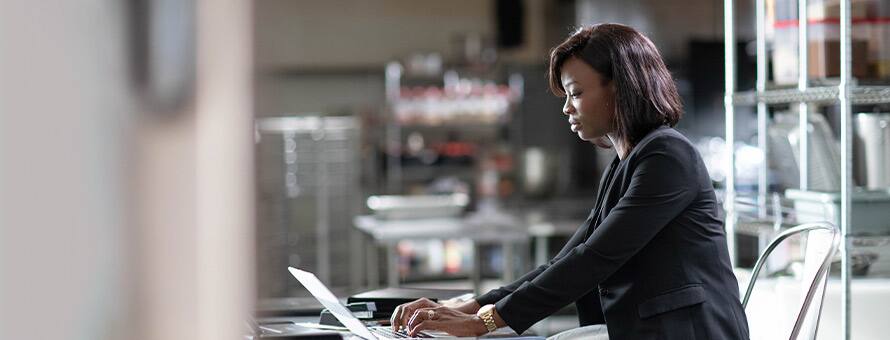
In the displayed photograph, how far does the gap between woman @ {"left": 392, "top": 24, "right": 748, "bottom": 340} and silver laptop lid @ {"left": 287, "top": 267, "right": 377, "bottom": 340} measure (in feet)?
0.40

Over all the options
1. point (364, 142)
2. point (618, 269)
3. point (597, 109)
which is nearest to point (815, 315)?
point (618, 269)

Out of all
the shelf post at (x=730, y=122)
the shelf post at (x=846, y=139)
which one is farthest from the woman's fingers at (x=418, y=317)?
the shelf post at (x=730, y=122)

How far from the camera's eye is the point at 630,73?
6.14 ft

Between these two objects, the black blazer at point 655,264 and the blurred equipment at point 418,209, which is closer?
the black blazer at point 655,264

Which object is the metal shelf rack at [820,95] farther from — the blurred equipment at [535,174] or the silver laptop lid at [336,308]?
the blurred equipment at [535,174]

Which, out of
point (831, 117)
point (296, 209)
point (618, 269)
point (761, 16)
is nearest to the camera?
point (618, 269)

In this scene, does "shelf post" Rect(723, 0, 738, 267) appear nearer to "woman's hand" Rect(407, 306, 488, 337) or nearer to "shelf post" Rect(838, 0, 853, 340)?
"shelf post" Rect(838, 0, 853, 340)

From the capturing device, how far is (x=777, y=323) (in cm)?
252

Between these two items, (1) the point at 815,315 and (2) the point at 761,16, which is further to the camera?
(2) the point at 761,16

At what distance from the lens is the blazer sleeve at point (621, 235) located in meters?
1.82

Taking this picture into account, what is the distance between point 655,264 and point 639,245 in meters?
0.05

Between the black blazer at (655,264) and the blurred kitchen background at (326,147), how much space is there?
798 millimetres

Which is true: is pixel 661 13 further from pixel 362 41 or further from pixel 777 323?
pixel 777 323

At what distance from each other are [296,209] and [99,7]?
10.6 meters
